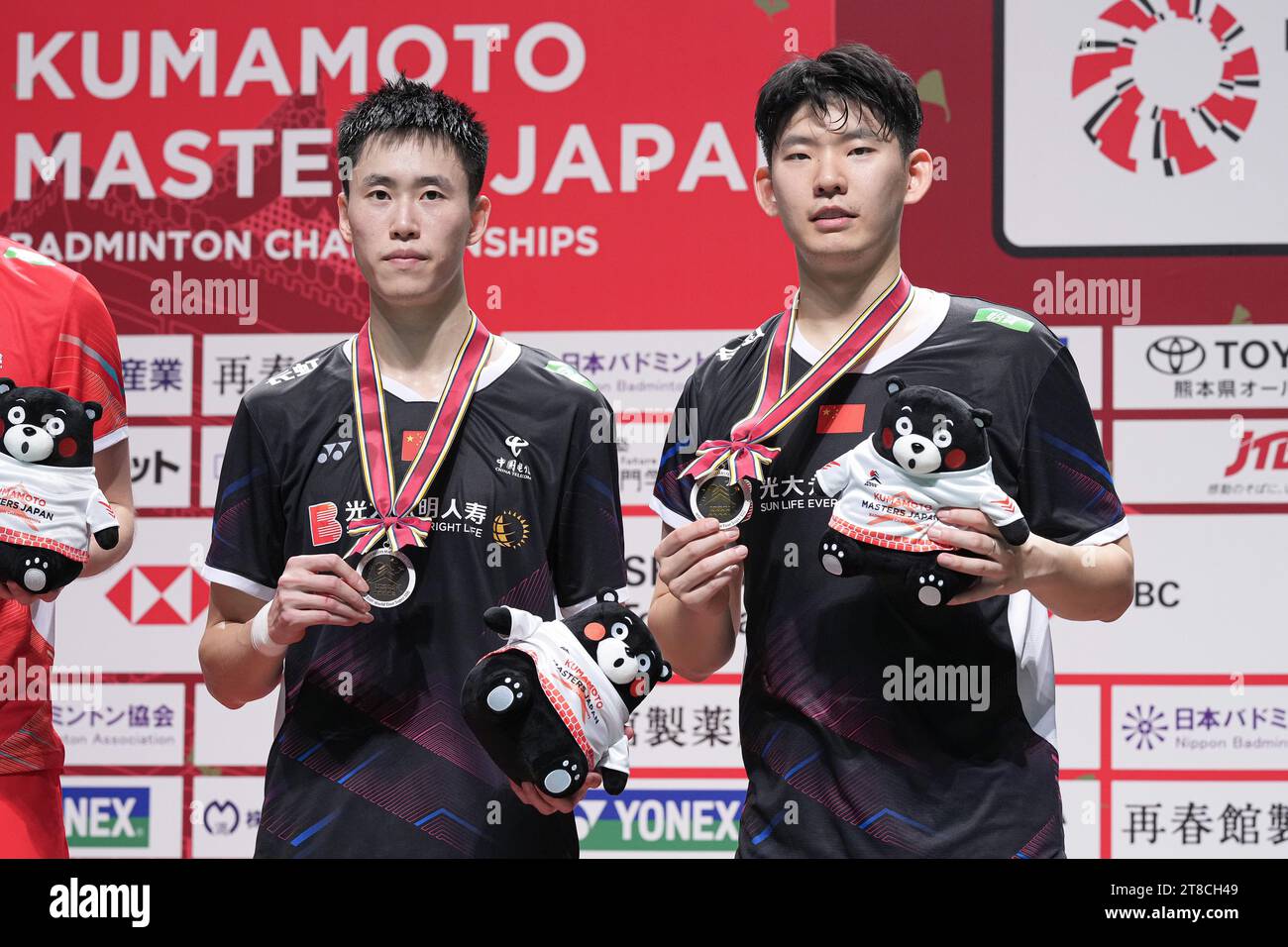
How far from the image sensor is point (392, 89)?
234 centimetres

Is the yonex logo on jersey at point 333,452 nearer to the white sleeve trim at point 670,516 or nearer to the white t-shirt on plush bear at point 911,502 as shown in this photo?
the white sleeve trim at point 670,516

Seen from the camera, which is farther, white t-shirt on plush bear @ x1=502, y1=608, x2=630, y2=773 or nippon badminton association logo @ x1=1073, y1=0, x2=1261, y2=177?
nippon badminton association logo @ x1=1073, y1=0, x2=1261, y2=177

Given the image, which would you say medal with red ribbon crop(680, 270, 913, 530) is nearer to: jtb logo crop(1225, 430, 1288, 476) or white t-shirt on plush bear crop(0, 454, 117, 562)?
white t-shirt on plush bear crop(0, 454, 117, 562)

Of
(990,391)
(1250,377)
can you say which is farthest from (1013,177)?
(990,391)

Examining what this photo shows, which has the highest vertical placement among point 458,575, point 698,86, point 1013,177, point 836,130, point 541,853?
point 698,86

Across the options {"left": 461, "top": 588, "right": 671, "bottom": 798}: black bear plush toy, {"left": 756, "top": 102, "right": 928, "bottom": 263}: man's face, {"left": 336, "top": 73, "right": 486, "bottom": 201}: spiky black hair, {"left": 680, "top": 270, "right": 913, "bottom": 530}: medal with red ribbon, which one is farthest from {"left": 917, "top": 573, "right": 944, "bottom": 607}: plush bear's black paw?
{"left": 336, "top": 73, "right": 486, "bottom": 201}: spiky black hair

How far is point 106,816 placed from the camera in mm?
3477

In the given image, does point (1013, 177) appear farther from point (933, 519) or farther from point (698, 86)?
point (933, 519)

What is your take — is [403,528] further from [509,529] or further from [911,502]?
[911,502]

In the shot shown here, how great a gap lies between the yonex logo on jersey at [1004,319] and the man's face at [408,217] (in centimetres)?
83

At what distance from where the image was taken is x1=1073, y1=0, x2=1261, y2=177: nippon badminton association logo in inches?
131

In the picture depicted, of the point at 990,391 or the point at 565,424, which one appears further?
the point at 565,424

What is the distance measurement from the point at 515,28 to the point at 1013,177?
128 cm

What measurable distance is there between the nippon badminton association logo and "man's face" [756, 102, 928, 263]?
1.48 metres
